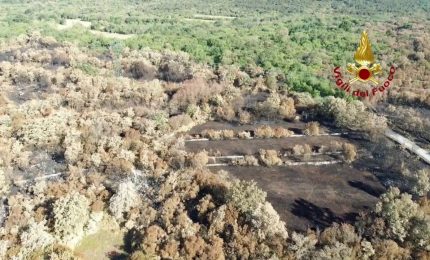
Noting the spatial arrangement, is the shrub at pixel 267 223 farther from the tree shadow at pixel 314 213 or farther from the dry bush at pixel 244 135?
the dry bush at pixel 244 135

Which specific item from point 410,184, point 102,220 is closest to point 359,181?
point 410,184

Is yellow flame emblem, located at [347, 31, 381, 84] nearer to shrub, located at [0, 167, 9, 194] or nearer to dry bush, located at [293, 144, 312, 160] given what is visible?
dry bush, located at [293, 144, 312, 160]

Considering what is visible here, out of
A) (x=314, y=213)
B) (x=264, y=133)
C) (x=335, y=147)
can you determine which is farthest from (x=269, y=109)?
(x=314, y=213)

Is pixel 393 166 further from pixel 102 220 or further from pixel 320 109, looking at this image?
pixel 102 220

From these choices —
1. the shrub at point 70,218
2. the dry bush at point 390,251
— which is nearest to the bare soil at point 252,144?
the shrub at point 70,218

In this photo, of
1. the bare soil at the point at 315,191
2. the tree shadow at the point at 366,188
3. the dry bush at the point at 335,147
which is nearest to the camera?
the bare soil at the point at 315,191

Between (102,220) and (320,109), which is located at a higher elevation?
(320,109)
